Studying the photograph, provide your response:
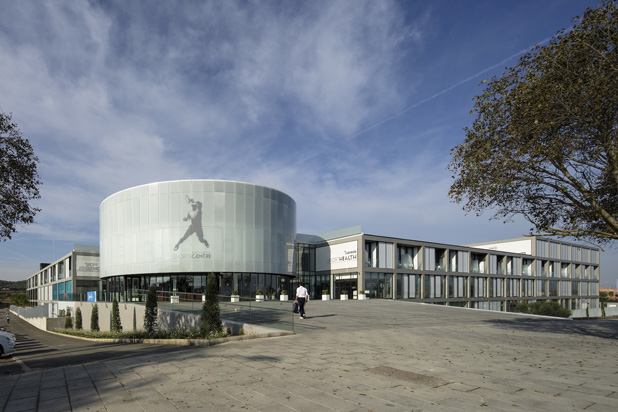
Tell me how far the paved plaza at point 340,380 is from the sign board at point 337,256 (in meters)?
32.2

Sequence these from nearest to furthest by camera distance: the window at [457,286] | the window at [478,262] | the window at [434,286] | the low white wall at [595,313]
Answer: the low white wall at [595,313]
the window at [434,286]
the window at [457,286]
the window at [478,262]

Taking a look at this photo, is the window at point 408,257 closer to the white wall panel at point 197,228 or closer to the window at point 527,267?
the white wall panel at point 197,228

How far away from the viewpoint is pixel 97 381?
7887mm

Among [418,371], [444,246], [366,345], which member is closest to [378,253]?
[444,246]

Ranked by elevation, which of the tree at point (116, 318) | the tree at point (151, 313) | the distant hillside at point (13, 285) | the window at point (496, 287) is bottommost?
the distant hillside at point (13, 285)

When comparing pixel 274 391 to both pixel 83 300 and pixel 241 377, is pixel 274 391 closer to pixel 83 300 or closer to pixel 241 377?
pixel 241 377

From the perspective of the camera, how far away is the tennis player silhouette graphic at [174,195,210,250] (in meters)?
40.8

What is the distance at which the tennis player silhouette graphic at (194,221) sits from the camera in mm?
40781

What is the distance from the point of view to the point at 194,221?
41.0 m

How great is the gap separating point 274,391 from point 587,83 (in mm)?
10726

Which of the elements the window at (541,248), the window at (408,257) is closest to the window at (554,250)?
the window at (541,248)

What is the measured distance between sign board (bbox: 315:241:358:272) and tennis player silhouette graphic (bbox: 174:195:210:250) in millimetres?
14773

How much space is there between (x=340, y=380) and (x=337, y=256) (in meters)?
39.9

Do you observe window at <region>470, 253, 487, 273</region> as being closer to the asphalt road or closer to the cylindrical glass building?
the cylindrical glass building
